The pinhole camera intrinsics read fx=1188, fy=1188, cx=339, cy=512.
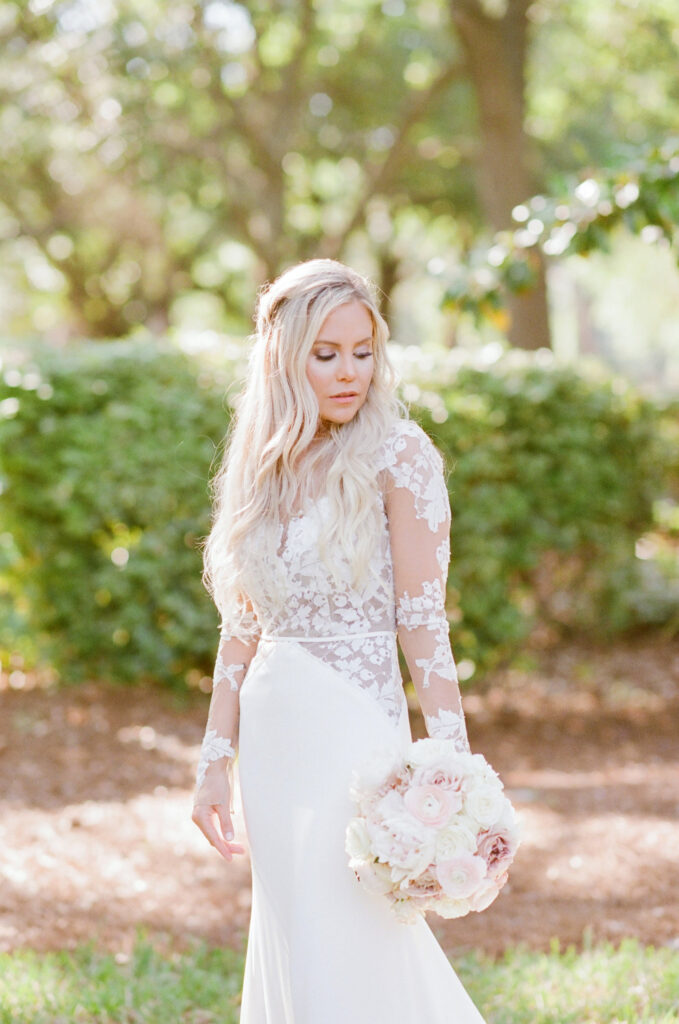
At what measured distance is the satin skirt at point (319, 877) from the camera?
2621 mm

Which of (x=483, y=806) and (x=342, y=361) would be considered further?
(x=342, y=361)

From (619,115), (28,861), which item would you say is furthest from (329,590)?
(619,115)

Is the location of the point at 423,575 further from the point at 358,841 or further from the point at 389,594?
the point at 358,841

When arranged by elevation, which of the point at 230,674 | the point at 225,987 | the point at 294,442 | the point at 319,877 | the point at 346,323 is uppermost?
the point at 346,323

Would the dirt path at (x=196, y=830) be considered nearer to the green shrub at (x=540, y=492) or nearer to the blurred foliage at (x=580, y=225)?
the green shrub at (x=540, y=492)

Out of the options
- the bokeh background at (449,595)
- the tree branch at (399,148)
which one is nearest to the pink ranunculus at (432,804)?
the bokeh background at (449,595)

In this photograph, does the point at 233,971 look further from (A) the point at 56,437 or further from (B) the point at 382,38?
(B) the point at 382,38

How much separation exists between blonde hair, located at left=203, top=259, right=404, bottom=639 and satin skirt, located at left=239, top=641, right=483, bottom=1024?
253 millimetres

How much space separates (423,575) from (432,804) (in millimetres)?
558

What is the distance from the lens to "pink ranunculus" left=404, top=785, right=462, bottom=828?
7.68 feet

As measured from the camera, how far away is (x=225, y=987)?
4055 millimetres

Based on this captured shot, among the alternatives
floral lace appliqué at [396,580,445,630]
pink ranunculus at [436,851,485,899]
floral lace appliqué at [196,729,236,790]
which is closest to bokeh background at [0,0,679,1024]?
floral lace appliqué at [396,580,445,630]

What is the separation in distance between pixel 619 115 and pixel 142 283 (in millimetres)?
10723

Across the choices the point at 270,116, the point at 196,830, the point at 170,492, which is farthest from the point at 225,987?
the point at 270,116
